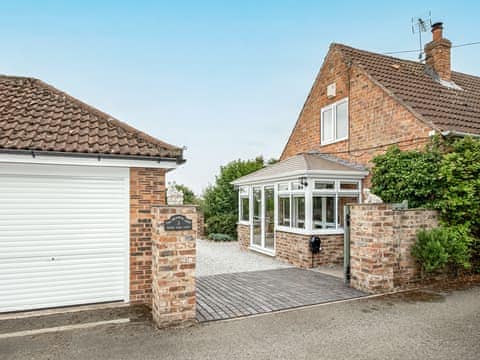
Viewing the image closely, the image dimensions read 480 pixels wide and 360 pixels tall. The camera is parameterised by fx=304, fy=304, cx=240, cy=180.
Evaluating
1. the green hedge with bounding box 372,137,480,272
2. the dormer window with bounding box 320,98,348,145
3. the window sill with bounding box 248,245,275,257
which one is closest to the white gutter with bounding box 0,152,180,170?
the green hedge with bounding box 372,137,480,272

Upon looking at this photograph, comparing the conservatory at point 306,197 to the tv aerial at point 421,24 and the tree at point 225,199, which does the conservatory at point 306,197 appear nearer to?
the tree at point 225,199

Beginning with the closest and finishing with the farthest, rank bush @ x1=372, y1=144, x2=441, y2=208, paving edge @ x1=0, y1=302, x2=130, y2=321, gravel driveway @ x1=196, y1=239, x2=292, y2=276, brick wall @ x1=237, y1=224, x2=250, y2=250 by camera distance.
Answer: paving edge @ x1=0, y1=302, x2=130, y2=321 < bush @ x1=372, y1=144, x2=441, y2=208 < gravel driveway @ x1=196, y1=239, x2=292, y2=276 < brick wall @ x1=237, y1=224, x2=250, y2=250

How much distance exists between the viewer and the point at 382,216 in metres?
6.27

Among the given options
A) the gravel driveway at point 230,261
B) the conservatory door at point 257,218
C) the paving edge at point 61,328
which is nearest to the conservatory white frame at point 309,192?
the gravel driveway at point 230,261

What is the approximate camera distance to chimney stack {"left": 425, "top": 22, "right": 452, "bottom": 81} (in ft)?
37.2

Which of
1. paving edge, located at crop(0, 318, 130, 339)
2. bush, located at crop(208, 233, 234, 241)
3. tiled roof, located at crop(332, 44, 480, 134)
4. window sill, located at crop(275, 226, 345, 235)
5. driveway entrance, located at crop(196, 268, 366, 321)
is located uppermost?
tiled roof, located at crop(332, 44, 480, 134)

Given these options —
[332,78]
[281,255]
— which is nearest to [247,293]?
[281,255]

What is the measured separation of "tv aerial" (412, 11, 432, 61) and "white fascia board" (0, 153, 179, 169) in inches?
471

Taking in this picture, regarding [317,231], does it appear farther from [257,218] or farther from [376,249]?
[257,218]

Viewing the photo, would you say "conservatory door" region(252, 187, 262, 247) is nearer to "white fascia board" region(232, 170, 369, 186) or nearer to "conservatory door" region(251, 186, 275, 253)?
"conservatory door" region(251, 186, 275, 253)

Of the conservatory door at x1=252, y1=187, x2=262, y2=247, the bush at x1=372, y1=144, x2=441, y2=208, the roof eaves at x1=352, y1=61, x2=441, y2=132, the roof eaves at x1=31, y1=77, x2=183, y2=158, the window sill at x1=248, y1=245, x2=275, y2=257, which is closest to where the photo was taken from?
the roof eaves at x1=31, y1=77, x2=183, y2=158

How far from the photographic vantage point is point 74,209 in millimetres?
5379

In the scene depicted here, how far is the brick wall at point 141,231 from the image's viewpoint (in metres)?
5.57

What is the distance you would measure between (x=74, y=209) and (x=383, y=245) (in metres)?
6.03
